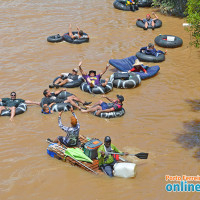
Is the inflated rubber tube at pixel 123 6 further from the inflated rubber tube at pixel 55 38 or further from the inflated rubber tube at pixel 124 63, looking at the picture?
the inflated rubber tube at pixel 124 63

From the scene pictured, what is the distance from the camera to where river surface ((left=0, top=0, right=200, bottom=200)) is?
843 cm

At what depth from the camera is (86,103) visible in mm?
12984

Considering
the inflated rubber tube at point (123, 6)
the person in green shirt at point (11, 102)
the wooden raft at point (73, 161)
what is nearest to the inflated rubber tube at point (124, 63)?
the person in green shirt at point (11, 102)

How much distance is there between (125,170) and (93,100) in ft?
18.0

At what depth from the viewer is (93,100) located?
44.7ft

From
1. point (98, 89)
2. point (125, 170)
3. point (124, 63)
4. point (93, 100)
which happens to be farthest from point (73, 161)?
point (124, 63)

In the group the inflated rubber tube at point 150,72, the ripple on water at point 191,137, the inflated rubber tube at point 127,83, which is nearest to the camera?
the ripple on water at point 191,137

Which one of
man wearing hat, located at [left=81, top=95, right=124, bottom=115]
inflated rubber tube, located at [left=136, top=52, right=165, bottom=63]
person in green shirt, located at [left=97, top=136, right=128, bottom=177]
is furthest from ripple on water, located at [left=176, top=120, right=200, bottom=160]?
inflated rubber tube, located at [left=136, top=52, right=165, bottom=63]

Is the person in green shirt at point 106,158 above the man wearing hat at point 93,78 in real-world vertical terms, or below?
above

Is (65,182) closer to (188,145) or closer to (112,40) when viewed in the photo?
(188,145)

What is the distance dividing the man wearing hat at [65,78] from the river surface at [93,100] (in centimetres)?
58

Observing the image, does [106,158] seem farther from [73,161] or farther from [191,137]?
[191,137]

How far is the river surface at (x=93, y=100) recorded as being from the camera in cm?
843

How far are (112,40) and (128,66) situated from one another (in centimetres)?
423
